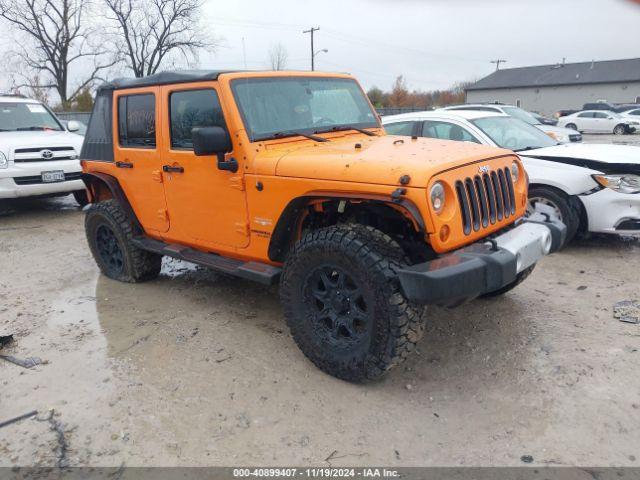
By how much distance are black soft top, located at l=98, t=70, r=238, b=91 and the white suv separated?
12.8 ft

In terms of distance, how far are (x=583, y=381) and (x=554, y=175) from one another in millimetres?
2967

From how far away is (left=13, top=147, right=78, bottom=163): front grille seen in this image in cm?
782

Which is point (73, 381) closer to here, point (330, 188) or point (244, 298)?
point (244, 298)

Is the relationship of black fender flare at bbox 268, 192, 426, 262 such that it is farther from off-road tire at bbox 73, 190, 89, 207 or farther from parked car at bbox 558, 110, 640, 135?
parked car at bbox 558, 110, 640, 135

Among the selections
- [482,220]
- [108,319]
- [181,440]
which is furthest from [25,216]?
[482,220]

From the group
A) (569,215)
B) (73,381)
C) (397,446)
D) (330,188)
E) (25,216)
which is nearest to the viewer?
(397,446)

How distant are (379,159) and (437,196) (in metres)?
0.43

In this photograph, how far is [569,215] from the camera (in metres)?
5.39

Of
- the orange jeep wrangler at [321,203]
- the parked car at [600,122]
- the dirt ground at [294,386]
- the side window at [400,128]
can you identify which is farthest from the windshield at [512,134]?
the parked car at [600,122]

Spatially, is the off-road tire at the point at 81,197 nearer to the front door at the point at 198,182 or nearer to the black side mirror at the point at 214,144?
the front door at the point at 198,182

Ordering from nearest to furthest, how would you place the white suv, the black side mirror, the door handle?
the black side mirror
the door handle
the white suv

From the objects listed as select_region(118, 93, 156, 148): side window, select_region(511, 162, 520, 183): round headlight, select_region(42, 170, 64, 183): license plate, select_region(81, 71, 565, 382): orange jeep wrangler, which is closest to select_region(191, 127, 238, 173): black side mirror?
select_region(81, 71, 565, 382): orange jeep wrangler

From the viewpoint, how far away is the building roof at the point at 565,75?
5297cm

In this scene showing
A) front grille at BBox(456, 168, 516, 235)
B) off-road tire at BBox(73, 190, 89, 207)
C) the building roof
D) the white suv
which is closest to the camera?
front grille at BBox(456, 168, 516, 235)
